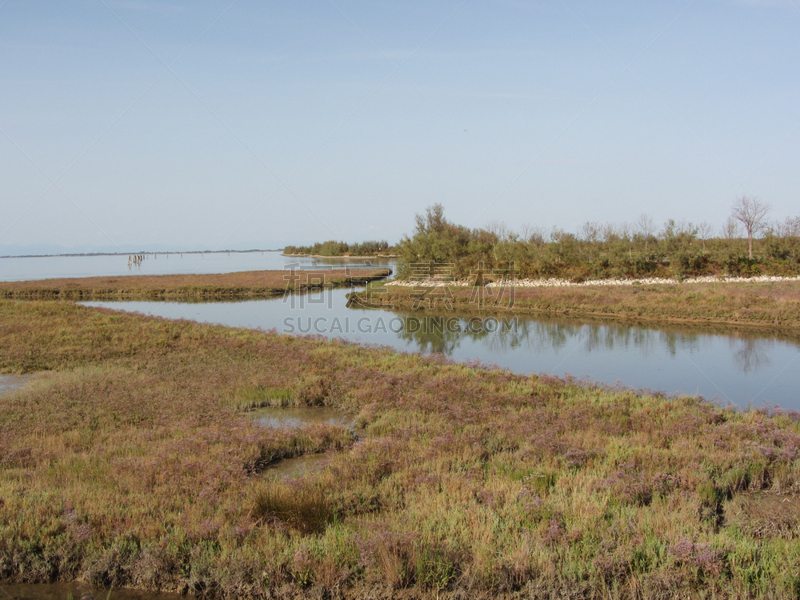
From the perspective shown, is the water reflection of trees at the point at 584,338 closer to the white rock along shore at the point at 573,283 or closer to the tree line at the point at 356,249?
the white rock along shore at the point at 573,283

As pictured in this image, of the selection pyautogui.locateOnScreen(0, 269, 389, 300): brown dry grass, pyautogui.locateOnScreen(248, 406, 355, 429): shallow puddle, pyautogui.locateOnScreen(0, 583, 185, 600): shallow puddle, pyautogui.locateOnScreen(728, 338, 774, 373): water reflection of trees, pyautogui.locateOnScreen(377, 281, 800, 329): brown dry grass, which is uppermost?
pyautogui.locateOnScreen(0, 269, 389, 300): brown dry grass

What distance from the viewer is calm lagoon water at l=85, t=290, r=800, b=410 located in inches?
606

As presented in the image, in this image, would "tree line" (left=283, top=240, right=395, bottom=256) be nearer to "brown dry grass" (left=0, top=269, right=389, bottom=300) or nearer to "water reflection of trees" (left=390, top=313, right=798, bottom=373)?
"brown dry grass" (left=0, top=269, right=389, bottom=300)

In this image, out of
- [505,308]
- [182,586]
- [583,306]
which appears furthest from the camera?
[505,308]

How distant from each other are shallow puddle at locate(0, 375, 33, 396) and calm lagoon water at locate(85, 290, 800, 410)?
428 inches

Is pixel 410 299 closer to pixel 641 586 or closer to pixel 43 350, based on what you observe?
pixel 43 350

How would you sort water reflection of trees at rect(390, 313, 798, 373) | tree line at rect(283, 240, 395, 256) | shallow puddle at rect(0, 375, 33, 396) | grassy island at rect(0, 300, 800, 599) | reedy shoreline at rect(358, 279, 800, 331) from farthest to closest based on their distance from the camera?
tree line at rect(283, 240, 395, 256)
reedy shoreline at rect(358, 279, 800, 331)
water reflection of trees at rect(390, 313, 798, 373)
shallow puddle at rect(0, 375, 33, 396)
grassy island at rect(0, 300, 800, 599)

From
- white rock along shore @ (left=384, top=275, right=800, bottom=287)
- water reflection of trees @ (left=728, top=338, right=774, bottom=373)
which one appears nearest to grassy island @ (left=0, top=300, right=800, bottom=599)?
water reflection of trees @ (left=728, top=338, right=774, bottom=373)

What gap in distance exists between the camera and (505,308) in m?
36.8

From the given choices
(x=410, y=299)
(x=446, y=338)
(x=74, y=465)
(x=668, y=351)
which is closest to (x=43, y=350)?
(x=74, y=465)

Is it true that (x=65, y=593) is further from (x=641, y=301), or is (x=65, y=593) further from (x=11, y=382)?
(x=641, y=301)

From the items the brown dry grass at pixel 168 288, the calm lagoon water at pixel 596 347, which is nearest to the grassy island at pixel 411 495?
the calm lagoon water at pixel 596 347

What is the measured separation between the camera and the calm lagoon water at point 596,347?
50.5 feet

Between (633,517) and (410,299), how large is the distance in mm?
36225
